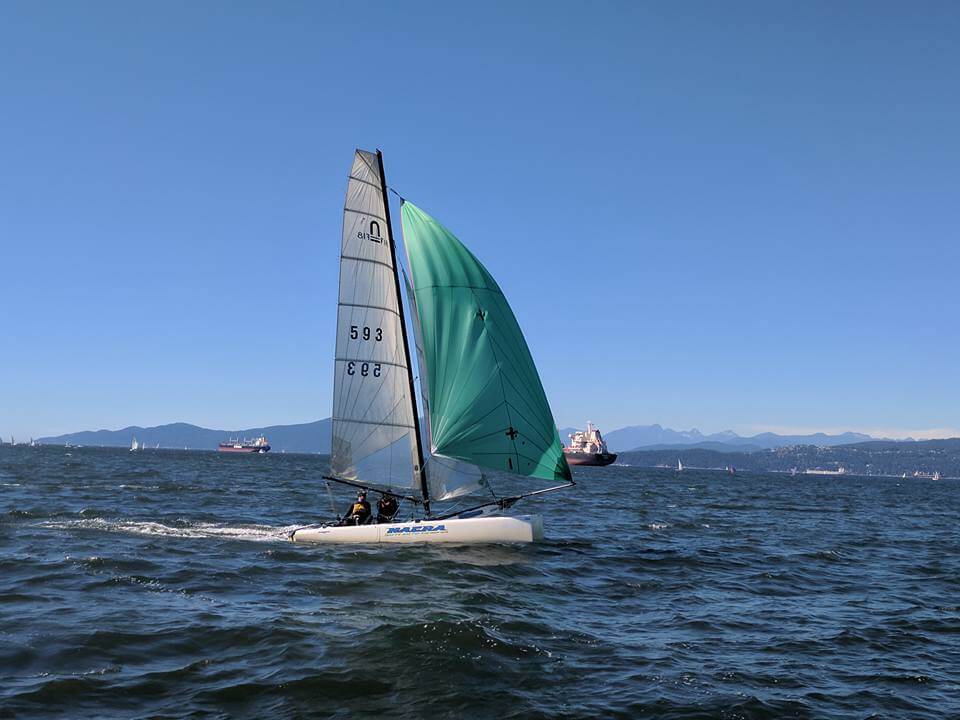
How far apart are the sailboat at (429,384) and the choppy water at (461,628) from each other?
4.56 ft

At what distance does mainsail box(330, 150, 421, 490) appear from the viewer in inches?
917

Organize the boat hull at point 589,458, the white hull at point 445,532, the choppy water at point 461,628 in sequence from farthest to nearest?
1. the boat hull at point 589,458
2. the white hull at point 445,532
3. the choppy water at point 461,628

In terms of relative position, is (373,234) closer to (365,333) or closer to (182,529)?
(365,333)

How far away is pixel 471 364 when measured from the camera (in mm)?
22688

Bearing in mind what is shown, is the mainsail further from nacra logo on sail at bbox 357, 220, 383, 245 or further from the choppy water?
the choppy water

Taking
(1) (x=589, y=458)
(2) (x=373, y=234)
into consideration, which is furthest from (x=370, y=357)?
(1) (x=589, y=458)

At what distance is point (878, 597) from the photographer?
745 inches

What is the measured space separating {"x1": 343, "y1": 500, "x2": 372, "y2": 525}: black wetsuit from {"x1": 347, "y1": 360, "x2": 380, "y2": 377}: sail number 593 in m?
4.35

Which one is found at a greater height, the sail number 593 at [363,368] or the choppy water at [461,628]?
the sail number 593 at [363,368]

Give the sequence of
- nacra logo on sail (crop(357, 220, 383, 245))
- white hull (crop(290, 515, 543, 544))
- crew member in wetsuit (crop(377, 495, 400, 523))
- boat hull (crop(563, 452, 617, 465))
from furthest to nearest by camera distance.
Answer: boat hull (crop(563, 452, 617, 465)) < crew member in wetsuit (crop(377, 495, 400, 523)) < nacra logo on sail (crop(357, 220, 383, 245)) < white hull (crop(290, 515, 543, 544))

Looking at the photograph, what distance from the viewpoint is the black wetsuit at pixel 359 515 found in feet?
78.4

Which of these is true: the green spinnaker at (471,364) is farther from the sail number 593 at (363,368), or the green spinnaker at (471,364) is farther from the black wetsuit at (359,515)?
the black wetsuit at (359,515)

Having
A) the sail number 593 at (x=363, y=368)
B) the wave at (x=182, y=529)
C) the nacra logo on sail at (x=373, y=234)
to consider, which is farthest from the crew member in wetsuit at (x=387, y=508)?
the nacra logo on sail at (x=373, y=234)

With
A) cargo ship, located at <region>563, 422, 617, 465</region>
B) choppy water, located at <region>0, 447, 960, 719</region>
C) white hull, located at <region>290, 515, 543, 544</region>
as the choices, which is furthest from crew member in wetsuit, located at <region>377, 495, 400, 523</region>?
cargo ship, located at <region>563, 422, 617, 465</region>
